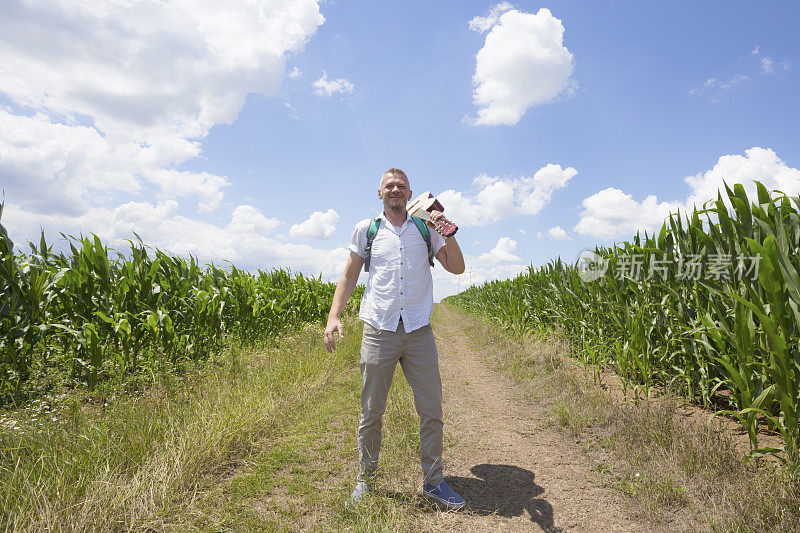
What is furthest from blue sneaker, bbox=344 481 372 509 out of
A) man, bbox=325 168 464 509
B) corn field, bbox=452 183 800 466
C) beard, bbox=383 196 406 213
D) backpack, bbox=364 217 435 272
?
corn field, bbox=452 183 800 466

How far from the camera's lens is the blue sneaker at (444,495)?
2988mm

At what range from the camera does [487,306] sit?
18.0 meters

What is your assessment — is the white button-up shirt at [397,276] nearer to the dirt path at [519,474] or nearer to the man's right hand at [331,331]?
the man's right hand at [331,331]

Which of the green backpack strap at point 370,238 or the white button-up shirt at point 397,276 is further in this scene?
the green backpack strap at point 370,238

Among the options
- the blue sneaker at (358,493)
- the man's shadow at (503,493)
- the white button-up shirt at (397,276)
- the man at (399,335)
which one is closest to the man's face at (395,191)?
the man at (399,335)

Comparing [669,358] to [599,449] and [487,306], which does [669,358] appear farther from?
[487,306]

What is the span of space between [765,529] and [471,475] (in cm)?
197

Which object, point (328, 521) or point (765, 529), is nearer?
point (765, 529)

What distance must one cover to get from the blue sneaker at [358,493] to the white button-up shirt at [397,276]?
1.17 meters

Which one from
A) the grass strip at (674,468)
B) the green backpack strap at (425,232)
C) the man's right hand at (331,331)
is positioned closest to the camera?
the grass strip at (674,468)

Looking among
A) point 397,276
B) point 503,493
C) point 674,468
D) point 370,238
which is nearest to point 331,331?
point 397,276

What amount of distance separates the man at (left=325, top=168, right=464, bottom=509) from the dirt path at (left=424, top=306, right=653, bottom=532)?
1.28 feet

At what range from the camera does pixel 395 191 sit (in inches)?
123

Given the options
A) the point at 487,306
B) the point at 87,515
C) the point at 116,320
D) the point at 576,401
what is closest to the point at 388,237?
the point at 87,515
